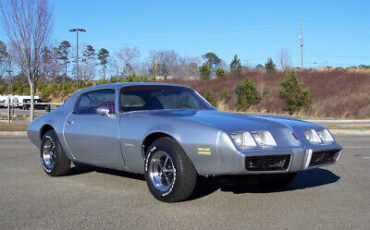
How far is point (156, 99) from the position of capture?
229 inches

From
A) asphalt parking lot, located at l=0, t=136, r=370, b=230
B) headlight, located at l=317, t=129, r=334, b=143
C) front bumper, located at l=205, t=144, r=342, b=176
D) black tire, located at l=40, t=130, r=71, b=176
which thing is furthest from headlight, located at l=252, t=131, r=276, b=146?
black tire, located at l=40, t=130, r=71, b=176

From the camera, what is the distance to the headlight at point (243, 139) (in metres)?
4.32

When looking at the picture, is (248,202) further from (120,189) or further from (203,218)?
(120,189)

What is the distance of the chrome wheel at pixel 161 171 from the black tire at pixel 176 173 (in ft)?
0.07

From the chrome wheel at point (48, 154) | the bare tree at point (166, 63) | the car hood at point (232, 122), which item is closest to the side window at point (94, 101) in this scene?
the chrome wheel at point (48, 154)

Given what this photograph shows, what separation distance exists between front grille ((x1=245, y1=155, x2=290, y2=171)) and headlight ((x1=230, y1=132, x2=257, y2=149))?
0.16 m

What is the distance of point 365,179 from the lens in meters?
6.24

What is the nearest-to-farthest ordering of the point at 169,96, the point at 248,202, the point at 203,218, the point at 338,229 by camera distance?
the point at 338,229
the point at 203,218
the point at 248,202
the point at 169,96

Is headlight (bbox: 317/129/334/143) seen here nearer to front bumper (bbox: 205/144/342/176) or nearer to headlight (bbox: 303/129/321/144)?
headlight (bbox: 303/129/321/144)

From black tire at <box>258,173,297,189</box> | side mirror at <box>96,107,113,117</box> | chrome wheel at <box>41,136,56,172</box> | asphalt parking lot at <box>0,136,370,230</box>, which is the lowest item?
asphalt parking lot at <box>0,136,370,230</box>

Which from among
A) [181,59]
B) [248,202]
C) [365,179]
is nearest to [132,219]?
[248,202]

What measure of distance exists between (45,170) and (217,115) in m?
3.07

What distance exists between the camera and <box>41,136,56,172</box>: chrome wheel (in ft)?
21.6

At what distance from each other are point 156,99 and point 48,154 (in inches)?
84.1
